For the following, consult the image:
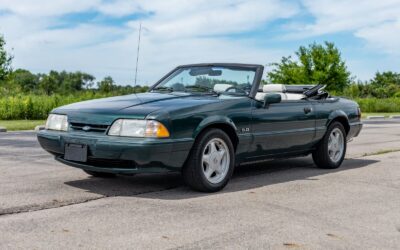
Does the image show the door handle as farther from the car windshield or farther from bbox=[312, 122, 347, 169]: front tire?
the car windshield

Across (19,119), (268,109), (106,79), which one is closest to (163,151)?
(268,109)

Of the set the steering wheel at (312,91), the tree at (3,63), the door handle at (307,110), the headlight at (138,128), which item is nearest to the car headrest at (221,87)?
the door handle at (307,110)

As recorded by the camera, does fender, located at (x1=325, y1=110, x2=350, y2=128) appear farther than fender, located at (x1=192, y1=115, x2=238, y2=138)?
Yes

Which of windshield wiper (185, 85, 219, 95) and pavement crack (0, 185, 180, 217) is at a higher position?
windshield wiper (185, 85, 219, 95)

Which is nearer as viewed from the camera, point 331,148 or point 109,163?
point 109,163

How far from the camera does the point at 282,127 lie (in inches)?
261

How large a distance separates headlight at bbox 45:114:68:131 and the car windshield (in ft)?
4.80

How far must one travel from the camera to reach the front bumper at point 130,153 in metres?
5.11

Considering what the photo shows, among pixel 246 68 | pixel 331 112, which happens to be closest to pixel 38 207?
pixel 246 68

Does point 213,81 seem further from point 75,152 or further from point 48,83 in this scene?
point 48,83

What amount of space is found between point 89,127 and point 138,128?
21.8 inches

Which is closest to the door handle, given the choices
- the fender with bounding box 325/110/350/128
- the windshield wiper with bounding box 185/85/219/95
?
the fender with bounding box 325/110/350/128

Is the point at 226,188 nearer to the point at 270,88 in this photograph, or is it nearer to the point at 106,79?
the point at 270,88

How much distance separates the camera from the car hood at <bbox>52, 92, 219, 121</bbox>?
5336 mm
